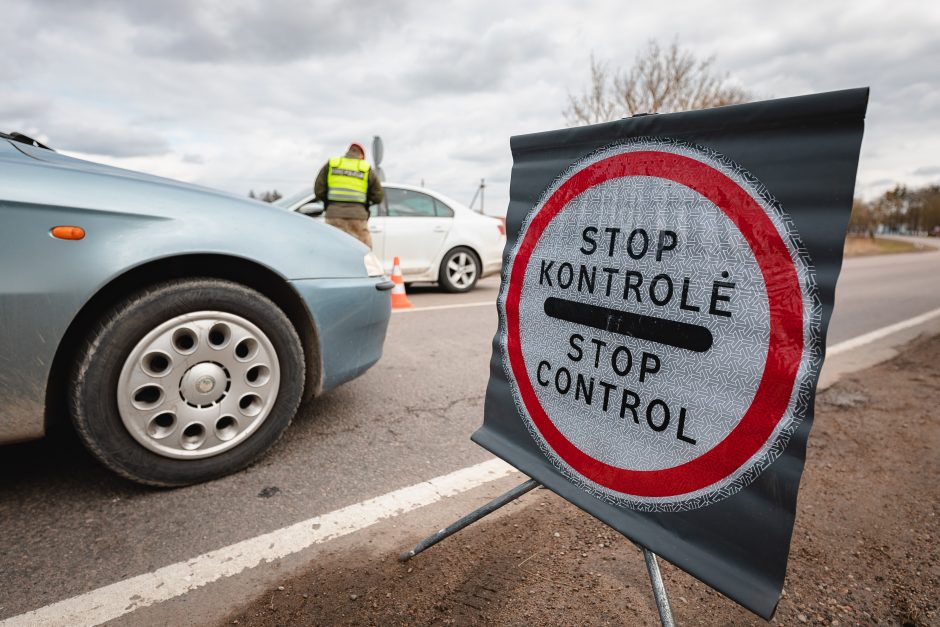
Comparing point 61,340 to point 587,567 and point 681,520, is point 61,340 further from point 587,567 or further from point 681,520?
point 681,520

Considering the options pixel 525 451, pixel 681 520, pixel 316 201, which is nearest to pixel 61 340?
pixel 525 451

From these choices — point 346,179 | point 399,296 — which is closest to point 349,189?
point 346,179

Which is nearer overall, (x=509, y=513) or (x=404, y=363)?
(x=509, y=513)

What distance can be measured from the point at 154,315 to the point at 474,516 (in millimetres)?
1346

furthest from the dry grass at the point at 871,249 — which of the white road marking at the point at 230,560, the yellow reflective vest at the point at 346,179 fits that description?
the white road marking at the point at 230,560

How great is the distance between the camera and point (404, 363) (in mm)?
3955

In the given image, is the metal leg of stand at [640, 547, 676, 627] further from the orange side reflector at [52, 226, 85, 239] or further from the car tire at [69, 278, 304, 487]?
the orange side reflector at [52, 226, 85, 239]

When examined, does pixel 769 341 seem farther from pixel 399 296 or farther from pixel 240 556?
pixel 399 296

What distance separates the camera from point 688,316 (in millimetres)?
1222

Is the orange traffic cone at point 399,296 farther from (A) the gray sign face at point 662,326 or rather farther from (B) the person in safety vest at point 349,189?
(A) the gray sign face at point 662,326

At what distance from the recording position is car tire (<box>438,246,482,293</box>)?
301 inches

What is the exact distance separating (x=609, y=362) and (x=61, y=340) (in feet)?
6.02

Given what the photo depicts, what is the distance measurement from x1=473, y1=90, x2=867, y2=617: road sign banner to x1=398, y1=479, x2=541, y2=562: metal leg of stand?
0.08 m

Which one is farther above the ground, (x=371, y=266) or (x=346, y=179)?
(x=346, y=179)
